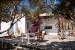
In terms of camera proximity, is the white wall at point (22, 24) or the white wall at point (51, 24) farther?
the white wall at point (51, 24)

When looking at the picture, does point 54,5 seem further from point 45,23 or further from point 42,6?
point 45,23

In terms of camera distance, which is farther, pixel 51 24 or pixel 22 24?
pixel 51 24

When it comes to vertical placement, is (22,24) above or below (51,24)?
Answer: above

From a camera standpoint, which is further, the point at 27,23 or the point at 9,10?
the point at 27,23

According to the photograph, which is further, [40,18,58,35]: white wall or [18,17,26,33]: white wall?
[40,18,58,35]: white wall

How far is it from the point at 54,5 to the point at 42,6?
727 millimetres

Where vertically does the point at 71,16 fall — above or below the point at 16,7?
below

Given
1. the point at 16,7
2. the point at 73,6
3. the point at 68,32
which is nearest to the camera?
the point at 73,6

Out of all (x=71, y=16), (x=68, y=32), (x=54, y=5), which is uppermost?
(x=54, y=5)

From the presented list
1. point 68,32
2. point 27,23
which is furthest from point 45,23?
point 68,32

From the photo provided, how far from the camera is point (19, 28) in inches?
1051

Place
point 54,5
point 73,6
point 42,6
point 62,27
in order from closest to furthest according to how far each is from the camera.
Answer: point 73,6 → point 54,5 → point 42,6 → point 62,27

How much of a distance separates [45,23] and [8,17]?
56.1 feet

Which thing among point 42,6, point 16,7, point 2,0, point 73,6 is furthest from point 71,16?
point 16,7
